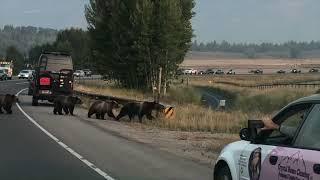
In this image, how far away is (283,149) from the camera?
7.18m

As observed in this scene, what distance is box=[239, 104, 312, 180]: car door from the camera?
7.26 metres

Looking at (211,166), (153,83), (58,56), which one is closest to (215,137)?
(211,166)

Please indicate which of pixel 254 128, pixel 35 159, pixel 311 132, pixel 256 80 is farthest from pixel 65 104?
pixel 256 80

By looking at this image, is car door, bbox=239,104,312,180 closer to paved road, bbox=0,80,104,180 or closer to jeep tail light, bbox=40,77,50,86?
paved road, bbox=0,80,104,180

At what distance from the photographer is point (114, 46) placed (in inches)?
2068

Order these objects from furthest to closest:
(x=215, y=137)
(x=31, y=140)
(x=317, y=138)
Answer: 1. (x=215, y=137)
2. (x=31, y=140)
3. (x=317, y=138)

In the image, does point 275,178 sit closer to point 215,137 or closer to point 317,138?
point 317,138

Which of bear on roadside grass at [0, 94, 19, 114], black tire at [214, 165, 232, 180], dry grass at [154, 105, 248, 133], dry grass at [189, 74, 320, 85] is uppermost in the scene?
black tire at [214, 165, 232, 180]

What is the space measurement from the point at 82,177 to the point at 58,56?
26804 millimetres

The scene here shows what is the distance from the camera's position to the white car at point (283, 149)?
6656 millimetres

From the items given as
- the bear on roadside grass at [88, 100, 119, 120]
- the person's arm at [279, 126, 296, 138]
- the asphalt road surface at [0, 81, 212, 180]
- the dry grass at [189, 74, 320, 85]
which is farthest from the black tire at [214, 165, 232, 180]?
the dry grass at [189, 74, 320, 85]

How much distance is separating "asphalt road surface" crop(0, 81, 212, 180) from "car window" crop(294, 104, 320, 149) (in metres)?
5.22

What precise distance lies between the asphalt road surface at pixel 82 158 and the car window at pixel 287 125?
14.1 ft

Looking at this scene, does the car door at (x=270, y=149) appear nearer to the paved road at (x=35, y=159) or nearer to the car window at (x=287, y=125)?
the car window at (x=287, y=125)
